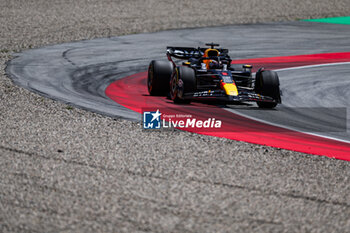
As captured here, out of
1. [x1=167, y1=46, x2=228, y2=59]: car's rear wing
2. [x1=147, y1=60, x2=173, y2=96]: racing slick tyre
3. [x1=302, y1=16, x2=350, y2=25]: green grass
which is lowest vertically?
[x1=302, y1=16, x2=350, y2=25]: green grass

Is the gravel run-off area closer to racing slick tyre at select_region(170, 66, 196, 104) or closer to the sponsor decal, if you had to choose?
the sponsor decal

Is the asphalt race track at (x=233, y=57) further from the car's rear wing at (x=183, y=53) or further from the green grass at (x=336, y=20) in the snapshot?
the car's rear wing at (x=183, y=53)

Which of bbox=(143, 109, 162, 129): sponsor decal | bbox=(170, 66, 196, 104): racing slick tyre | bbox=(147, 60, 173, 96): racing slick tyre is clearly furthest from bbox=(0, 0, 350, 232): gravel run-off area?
bbox=(147, 60, 173, 96): racing slick tyre

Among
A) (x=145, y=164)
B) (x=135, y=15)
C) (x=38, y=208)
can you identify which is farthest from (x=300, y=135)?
(x=135, y=15)

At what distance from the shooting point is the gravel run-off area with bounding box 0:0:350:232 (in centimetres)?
607

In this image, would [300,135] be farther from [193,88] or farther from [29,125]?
[29,125]

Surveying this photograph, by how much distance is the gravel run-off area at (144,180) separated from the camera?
6.07 metres

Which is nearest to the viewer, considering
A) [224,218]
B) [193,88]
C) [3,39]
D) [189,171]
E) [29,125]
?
[224,218]

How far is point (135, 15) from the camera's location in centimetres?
2900

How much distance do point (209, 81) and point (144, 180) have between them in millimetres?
5959

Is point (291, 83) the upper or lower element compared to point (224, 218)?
lower

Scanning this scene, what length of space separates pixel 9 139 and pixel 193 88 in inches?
174

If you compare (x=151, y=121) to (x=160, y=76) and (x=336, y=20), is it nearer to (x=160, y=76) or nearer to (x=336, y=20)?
(x=160, y=76)

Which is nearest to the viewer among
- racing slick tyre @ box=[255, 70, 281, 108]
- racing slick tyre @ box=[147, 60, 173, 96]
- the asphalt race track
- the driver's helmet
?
the asphalt race track
